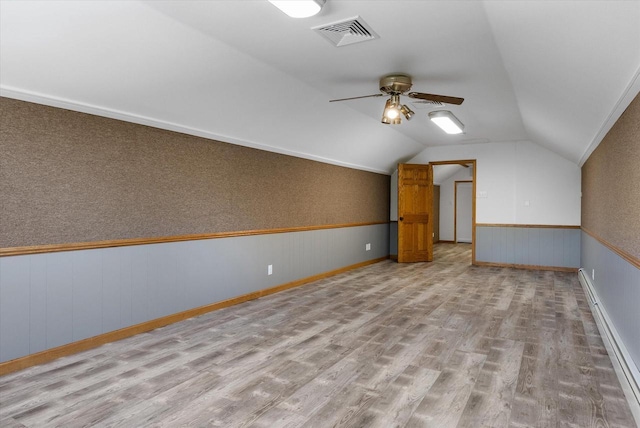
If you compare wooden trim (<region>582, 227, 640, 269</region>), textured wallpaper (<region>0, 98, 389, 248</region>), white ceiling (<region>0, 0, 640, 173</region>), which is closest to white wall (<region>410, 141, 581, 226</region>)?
white ceiling (<region>0, 0, 640, 173</region>)

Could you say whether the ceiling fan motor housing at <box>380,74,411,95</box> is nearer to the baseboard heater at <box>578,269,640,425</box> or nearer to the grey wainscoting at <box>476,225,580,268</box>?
the baseboard heater at <box>578,269,640,425</box>

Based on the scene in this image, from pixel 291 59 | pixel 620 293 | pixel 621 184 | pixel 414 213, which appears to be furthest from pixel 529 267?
pixel 291 59

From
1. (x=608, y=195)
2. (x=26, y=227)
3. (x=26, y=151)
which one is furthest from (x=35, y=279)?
(x=608, y=195)

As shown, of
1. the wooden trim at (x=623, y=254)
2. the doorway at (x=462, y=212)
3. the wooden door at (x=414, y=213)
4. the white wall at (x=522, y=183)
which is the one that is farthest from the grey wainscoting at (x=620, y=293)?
the doorway at (x=462, y=212)

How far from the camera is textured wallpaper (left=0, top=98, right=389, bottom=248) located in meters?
2.81

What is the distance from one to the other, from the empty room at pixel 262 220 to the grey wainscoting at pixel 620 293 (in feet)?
0.15

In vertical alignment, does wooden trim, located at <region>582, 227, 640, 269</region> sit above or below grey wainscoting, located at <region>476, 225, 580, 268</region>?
above

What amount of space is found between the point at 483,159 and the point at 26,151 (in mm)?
7080

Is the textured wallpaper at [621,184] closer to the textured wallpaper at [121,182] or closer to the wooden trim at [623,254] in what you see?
the wooden trim at [623,254]

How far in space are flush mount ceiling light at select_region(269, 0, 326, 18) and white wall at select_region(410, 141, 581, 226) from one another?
6147mm

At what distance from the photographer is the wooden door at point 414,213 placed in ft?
26.0

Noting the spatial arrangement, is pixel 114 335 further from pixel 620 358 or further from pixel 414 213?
pixel 414 213

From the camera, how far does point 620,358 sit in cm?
289

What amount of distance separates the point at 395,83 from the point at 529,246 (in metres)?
4.90
